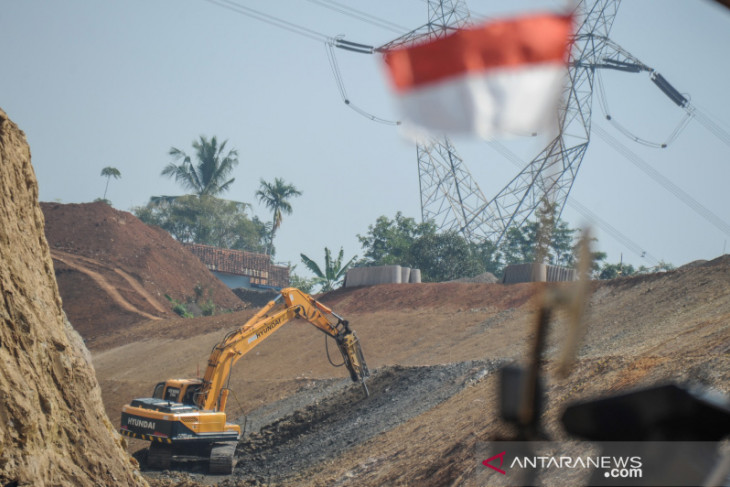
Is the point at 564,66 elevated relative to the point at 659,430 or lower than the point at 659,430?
elevated

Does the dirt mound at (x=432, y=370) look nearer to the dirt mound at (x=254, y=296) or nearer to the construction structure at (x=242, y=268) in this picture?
the dirt mound at (x=254, y=296)

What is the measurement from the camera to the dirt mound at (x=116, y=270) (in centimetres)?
4681

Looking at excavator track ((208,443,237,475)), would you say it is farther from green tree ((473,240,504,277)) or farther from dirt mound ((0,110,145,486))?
green tree ((473,240,504,277))

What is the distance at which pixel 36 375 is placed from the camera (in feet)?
→ 27.2

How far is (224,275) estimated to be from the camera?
6150 centimetres

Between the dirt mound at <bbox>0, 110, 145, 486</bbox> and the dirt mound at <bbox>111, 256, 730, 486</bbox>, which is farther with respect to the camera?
the dirt mound at <bbox>111, 256, 730, 486</bbox>

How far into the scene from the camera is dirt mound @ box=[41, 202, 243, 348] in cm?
4681

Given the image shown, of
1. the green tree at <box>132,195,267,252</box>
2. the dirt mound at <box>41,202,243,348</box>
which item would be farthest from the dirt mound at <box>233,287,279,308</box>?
the green tree at <box>132,195,267,252</box>

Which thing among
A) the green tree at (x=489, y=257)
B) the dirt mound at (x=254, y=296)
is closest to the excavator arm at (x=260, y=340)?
the green tree at (x=489, y=257)

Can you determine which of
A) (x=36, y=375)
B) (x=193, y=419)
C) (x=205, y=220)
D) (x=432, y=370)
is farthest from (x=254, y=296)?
(x=36, y=375)

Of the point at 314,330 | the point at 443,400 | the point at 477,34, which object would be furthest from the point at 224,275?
the point at 477,34

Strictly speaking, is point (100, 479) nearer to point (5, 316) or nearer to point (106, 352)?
point (5, 316)

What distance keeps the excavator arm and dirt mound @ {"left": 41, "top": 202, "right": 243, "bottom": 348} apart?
26.5 meters

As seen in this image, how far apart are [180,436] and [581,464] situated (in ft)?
35.5
